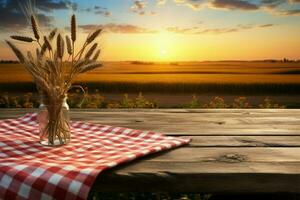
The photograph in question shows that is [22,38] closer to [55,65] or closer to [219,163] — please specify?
[55,65]

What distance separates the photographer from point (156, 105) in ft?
22.0

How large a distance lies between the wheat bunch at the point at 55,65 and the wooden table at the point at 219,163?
386mm

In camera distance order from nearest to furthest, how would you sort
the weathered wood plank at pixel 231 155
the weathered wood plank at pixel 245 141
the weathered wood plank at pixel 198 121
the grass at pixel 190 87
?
the weathered wood plank at pixel 231 155, the weathered wood plank at pixel 245 141, the weathered wood plank at pixel 198 121, the grass at pixel 190 87

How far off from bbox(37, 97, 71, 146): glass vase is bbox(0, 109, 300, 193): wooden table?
37 cm

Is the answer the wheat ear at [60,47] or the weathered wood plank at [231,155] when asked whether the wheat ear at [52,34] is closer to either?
the wheat ear at [60,47]

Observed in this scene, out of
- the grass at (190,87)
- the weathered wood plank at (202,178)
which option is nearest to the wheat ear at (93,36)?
the weathered wood plank at (202,178)

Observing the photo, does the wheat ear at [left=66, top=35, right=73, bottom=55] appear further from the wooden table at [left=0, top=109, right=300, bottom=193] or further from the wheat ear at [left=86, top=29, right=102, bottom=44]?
the wooden table at [left=0, top=109, right=300, bottom=193]

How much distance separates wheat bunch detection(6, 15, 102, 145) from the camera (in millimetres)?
Answer: 1612

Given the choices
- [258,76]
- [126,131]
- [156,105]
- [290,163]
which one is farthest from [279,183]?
[258,76]

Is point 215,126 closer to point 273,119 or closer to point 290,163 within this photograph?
point 273,119

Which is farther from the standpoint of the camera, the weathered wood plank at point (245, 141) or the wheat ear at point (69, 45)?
the weathered wood plank at point (245, 141)

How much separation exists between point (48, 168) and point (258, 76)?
432 inches

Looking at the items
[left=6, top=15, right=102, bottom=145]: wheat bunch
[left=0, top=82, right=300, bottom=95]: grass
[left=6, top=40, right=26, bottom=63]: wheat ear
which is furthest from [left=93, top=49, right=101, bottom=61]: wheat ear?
[left=0, top=82, right=300, bottom=95]: grass

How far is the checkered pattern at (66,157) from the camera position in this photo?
1.29 m
